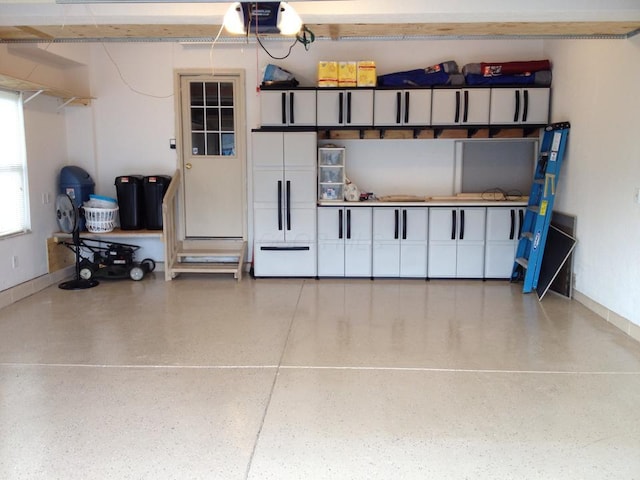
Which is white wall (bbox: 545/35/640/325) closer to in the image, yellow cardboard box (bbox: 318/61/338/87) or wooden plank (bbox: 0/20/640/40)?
wooden plank (bbox: 0/20/640/40)

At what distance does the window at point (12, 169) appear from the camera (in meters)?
5.68

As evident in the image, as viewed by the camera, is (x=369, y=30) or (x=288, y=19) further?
(x=369, y=30)

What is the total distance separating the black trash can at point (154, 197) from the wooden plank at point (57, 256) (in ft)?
3.58

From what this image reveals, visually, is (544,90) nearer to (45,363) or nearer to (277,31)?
(277,31)

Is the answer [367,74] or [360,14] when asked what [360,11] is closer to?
[360,14]

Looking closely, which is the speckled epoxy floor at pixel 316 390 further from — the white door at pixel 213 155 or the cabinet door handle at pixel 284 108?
the cabinet door handle at pixel 284 108

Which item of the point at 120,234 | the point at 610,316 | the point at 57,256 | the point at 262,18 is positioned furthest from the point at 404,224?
the point at 57,256

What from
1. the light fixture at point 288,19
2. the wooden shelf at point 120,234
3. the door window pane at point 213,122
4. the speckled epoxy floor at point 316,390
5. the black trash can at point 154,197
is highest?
the light fixture at point 288,19

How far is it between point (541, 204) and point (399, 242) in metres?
1.65

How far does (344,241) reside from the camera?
668 centimetres

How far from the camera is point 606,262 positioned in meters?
5.07

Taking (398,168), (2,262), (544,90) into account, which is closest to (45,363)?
(2,262)

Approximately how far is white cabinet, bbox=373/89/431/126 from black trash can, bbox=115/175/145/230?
300 centimetres

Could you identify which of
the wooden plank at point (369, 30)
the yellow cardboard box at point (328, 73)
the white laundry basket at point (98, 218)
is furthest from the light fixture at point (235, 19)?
the white laundry basket at point (98, 218)
